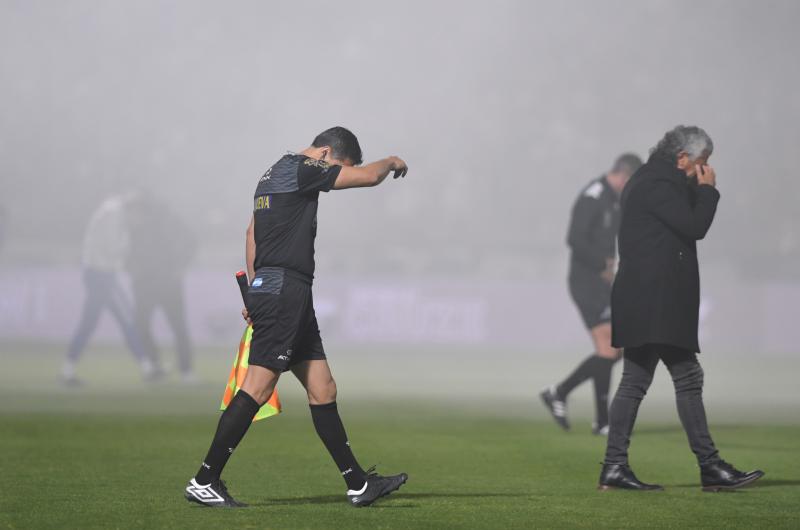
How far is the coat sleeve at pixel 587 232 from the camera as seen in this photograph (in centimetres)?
1031

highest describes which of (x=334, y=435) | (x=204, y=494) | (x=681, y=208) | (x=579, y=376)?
(x=681, y=208)

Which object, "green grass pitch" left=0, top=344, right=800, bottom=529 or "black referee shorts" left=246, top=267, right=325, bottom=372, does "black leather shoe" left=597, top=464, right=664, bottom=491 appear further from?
"black referee shorts" left=246, top=267, right=325, bottom=372

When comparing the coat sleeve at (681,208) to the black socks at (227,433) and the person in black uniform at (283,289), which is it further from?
the black socks at (227,433)

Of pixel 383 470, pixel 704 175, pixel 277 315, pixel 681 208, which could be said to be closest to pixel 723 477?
pixel 681 208

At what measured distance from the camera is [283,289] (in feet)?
19.8

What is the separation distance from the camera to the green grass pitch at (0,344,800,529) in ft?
19.0

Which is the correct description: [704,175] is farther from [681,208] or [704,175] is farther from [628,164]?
[628,164]

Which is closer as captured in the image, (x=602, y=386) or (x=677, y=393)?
(x=677, y=393)

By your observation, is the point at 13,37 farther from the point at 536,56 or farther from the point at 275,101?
the point at 536,56

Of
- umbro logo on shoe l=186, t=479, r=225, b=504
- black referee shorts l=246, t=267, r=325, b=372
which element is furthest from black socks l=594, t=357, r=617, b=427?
umbro logo on shoe l=186, t=479, r=225, b=504

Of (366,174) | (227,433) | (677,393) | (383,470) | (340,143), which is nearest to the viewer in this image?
(366,174)

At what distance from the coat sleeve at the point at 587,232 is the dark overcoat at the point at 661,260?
10.7 feet

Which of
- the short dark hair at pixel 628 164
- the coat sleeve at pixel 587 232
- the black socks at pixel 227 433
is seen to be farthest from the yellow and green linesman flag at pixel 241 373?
the short dark hair at pixel 628 164

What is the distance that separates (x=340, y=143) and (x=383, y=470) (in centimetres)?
233
